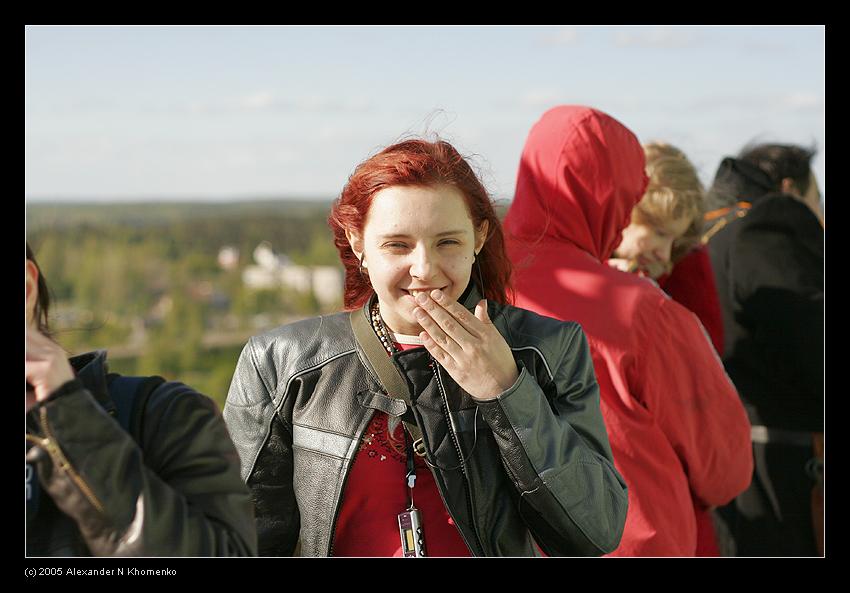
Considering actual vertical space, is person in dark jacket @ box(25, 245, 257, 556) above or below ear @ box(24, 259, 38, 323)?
below

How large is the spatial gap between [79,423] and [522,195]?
2.02 metres

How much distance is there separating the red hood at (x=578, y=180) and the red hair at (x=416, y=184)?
0.75m

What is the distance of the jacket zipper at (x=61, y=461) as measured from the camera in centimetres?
176

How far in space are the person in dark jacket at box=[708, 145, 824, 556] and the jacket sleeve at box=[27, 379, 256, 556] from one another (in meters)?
3.20

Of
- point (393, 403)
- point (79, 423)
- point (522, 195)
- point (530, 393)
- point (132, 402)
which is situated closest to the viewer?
point (79, 423)

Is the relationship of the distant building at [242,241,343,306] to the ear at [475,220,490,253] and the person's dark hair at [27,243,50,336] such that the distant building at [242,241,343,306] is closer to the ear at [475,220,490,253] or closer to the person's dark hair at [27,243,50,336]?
the ear at [475,220,490,253]

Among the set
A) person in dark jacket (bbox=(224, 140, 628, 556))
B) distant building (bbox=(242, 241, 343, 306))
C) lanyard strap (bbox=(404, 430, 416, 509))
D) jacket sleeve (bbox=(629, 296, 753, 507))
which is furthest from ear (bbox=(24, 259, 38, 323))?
distant building (bbox=(242, 241, 343, 306))

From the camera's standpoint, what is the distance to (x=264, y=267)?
217 ft

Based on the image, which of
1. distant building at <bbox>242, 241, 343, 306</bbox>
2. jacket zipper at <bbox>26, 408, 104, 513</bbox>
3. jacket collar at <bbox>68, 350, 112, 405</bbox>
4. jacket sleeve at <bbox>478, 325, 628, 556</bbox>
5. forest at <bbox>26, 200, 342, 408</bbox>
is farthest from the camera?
distant building at <bbox>242, 241, 343, 306</bbox>

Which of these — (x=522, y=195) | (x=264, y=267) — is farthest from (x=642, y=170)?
(x=264, y=267)

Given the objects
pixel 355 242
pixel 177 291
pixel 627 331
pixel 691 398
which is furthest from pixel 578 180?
pixel 177 291

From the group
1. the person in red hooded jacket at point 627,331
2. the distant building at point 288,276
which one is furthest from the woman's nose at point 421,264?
the distant building at point 288,276

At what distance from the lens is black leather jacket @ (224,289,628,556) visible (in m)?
2.28

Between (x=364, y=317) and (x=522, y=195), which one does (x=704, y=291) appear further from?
(x=364, y=317)
